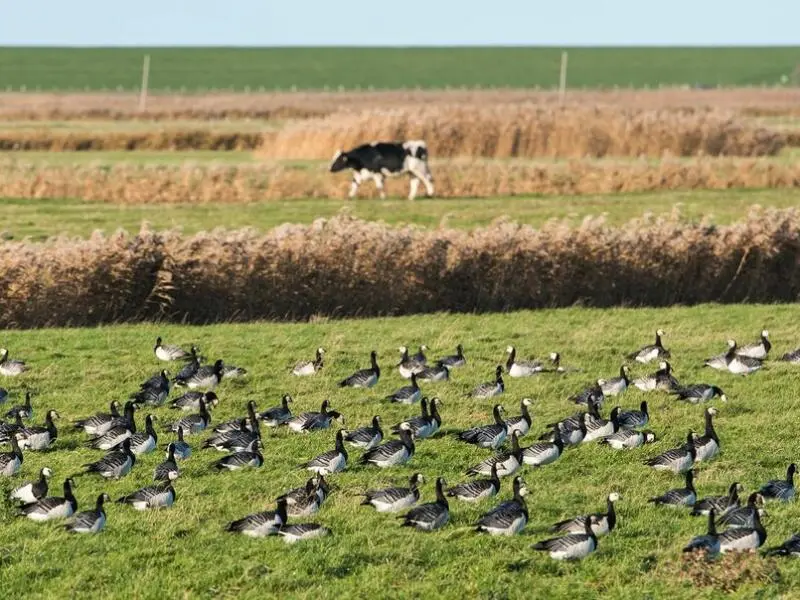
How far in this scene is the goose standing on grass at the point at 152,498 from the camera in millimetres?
16844

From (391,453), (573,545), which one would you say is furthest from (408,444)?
(573,545)

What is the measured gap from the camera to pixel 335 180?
56.0m

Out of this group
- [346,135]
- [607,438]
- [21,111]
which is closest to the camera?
[607,438]

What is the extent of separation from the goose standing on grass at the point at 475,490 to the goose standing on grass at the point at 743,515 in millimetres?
2759

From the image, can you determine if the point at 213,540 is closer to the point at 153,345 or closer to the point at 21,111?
the point at 153,345

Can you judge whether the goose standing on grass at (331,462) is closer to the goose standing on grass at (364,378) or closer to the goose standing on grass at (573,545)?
the goose standing on grass at (573,545)

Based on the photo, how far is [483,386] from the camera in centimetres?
2305

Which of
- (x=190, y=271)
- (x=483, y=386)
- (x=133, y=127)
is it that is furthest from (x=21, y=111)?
(x=483, y=386)

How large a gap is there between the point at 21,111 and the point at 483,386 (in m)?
94.4

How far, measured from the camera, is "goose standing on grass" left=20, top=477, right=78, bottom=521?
54.1ft

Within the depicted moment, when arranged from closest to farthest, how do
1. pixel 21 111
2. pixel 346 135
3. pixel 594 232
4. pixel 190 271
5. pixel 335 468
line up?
pixel 335 468, pixel 190 271, pixel 594 232, pixel 346 135, pixel 21 111

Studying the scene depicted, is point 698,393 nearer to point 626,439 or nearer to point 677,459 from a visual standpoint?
point 626,439

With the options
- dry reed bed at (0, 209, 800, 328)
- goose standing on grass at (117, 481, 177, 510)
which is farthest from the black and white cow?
goose standing on grass at (117, 481, 177, 510)

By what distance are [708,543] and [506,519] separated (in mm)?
2175
